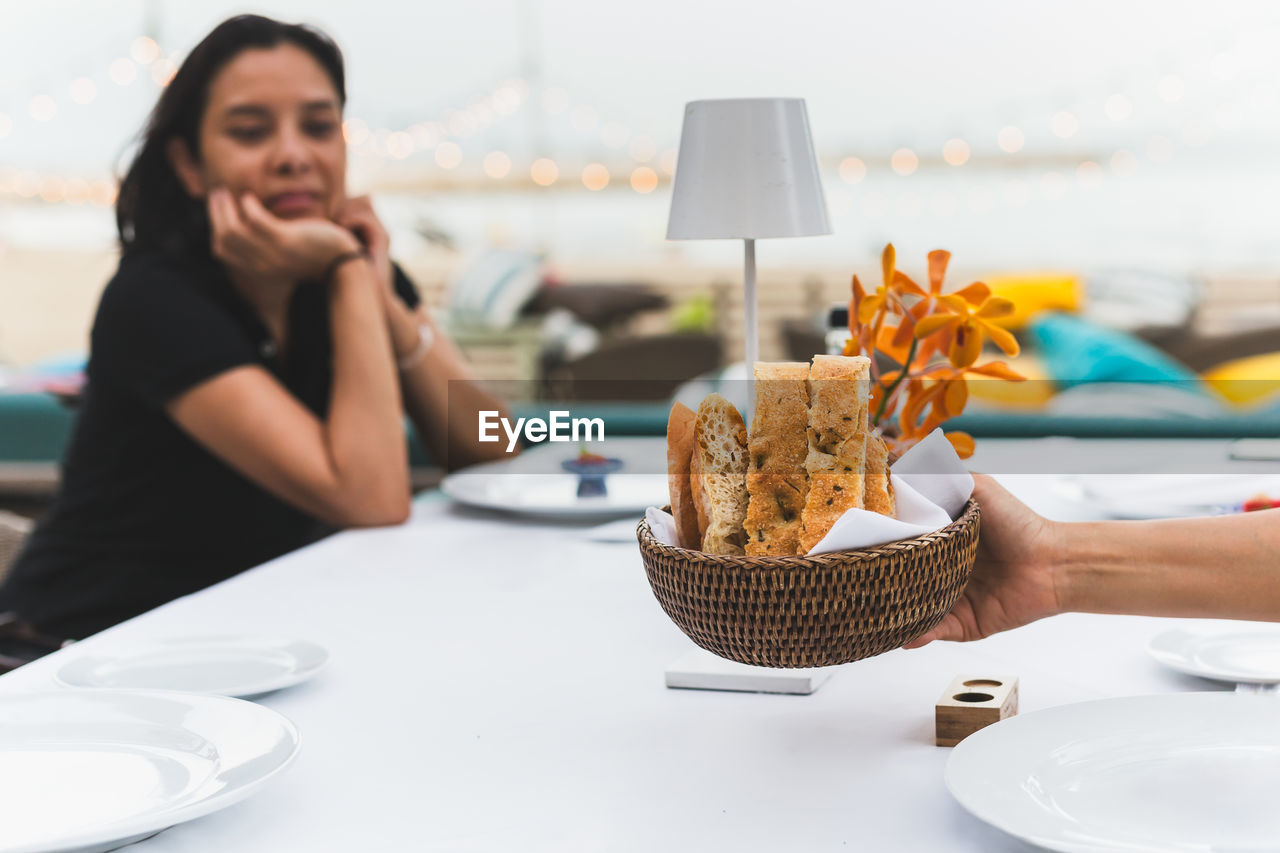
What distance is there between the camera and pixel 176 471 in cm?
157

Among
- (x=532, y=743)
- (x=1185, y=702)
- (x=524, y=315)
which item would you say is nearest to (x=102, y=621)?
(x=532, y=743)

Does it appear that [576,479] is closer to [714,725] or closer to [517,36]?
[714,725]

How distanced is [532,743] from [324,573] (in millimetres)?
540

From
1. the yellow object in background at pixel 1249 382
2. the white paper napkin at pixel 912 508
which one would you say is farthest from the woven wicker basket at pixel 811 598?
the yellow object in background at pixel 1249 382

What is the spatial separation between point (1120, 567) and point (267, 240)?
1.17 m

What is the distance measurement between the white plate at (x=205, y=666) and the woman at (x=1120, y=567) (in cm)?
43

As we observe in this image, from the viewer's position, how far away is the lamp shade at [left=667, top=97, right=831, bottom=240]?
91 centimetres

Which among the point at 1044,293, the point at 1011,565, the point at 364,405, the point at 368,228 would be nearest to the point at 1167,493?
the point at 1011,565

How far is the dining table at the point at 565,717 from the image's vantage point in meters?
0.61

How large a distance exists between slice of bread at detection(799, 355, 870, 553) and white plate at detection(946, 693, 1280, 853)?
0.46 feet

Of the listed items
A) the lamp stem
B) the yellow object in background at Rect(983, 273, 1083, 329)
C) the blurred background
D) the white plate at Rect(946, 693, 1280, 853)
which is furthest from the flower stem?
the yellow object in background at Rect(983, 273, 1083, 329)

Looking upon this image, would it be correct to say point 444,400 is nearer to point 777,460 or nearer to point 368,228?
point 368,228

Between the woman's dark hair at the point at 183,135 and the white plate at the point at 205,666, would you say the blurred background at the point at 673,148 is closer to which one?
the woman's dark hair at the point at 183,135

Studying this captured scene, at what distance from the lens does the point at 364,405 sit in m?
1.56
